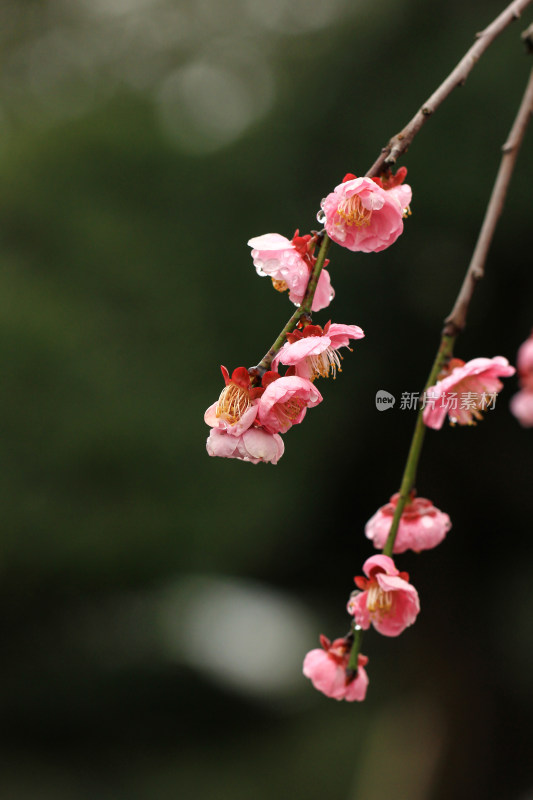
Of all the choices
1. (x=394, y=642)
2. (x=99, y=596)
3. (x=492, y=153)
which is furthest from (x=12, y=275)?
(x=394, y=642)

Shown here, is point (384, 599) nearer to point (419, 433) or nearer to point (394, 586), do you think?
point (394, 586)

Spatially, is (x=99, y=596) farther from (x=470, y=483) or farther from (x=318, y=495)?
(x=470, y=483)

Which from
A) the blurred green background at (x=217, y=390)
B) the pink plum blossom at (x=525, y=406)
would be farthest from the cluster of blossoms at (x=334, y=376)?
the blurred green background at (x=217, y=390)

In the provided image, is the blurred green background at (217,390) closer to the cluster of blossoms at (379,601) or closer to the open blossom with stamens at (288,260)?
the cluster of blossoms at (379,601)

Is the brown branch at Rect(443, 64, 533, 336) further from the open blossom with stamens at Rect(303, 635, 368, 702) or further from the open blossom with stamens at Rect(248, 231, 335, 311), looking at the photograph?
the open blossom with stamens at Rect(303, 635, 368, 702)

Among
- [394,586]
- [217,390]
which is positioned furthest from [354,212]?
[217,390]

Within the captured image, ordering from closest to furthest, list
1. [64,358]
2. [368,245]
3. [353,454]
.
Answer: [368,245] → [64,358] → [353,454]

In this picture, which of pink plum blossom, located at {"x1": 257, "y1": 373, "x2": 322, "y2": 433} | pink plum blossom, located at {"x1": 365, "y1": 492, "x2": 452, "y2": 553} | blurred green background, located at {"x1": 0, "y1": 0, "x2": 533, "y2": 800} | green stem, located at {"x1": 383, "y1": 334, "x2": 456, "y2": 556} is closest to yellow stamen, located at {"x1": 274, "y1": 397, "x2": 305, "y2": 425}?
pink plum blossom, located at {"x1": 257, "y1": 373, "x2": 322, "y2": 433}
